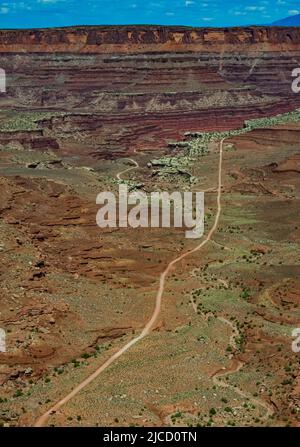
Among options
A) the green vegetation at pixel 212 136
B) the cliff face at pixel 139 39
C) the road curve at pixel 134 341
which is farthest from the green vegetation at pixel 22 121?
the road curve at pixel 134 341

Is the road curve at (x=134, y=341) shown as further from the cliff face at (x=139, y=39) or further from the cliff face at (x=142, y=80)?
the cliff face at (x=139, y=39)

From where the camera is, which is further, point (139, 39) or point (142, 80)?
point (139, 39)

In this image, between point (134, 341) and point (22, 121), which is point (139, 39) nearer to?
point (22, 121)

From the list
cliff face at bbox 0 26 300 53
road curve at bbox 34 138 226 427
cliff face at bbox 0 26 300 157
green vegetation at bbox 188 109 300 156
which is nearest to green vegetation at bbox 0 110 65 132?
cliff face at bbox 0 26 300 157

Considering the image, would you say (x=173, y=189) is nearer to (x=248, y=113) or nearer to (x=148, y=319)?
(x=148, y=319)

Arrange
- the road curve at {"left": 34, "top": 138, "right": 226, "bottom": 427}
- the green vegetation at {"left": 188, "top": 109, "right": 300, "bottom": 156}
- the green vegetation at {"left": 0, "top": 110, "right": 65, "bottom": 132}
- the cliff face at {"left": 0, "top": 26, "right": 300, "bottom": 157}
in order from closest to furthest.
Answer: the road curve at {"left": 34, "top": 138, "right": 226, "bottom": 427} < the green vegetation at {"left": 188, "top": 109, "right": 300, "bottom": 156} < the green vegetation at {"left": 0, "top": 110, "right": 65, "bottom": 132} < the cliff face at {"left": 0, "top": 26, "right": 300, "bottom": 157}

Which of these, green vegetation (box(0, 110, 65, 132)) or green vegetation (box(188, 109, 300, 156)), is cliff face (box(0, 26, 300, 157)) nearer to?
green vegetation (box(0, 110, 65, 132))

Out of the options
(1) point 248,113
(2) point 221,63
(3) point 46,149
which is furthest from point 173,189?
(2) point 221,63

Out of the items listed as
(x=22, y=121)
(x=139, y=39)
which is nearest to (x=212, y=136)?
(x=22, y=121)
